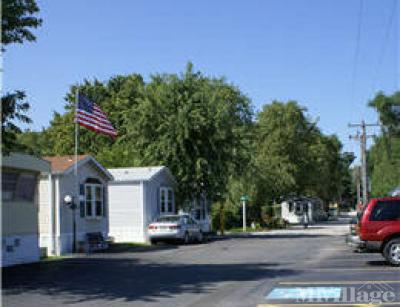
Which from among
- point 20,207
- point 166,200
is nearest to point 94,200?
point 166,200

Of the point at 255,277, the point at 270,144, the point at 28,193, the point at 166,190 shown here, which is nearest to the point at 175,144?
the point at 166,190

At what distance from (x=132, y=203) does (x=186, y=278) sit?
18.1 meters

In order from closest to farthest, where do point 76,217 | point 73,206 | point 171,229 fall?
point 73,206
point 76,217
point 171,229

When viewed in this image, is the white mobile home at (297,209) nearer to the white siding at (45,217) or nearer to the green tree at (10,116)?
the white siding at (45,217)

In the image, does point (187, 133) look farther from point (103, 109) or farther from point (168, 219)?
point (103, 109)

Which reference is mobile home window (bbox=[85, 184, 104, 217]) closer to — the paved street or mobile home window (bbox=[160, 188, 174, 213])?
the paved street

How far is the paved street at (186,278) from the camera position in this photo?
12.6 meters

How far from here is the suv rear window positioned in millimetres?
17672

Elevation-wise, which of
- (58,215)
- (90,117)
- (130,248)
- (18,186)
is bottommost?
(130,248)

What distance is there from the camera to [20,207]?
20938 mm

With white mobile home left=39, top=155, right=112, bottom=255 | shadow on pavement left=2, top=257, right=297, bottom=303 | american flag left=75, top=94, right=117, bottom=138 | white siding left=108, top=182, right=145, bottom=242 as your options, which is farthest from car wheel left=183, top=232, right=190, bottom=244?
shadow on pavement left=2, top=257, right=297, bottom=303

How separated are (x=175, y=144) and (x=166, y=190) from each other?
9.00 ft

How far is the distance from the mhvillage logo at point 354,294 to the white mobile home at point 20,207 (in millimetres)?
10819

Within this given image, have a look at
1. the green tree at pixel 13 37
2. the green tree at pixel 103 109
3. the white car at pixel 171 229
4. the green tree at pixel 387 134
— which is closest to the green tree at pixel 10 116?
the green tree at pixel 13 37
